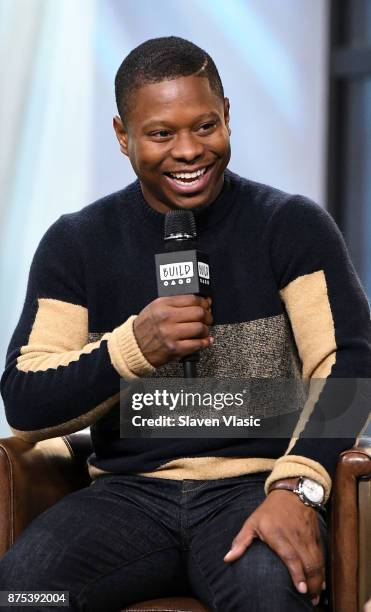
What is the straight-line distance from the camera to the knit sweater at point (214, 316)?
74.0 inches

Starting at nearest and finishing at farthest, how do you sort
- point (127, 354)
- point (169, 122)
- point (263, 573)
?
point (263, 573), point (127, 354), point (169, 122)

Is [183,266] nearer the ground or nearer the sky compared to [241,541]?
nearer the sky

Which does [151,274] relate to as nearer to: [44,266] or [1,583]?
[44,266]

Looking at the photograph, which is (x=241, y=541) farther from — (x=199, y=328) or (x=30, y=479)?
(x=30, y=479)

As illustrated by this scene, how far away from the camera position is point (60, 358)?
6.36 feet

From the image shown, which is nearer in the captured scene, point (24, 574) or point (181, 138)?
point (24, 574)

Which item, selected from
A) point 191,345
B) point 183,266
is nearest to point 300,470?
point 191,345

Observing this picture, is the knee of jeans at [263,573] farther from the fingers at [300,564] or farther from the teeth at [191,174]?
the teeth at [191,174]

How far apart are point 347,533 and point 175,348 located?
1.33 feet

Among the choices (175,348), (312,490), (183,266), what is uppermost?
(183,266)

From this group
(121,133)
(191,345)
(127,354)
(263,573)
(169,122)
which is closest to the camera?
(263,573)

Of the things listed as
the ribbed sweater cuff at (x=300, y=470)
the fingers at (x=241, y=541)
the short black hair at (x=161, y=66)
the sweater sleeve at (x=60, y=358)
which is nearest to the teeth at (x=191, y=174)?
the short black hair at (x=161, y=66)

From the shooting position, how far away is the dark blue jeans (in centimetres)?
163

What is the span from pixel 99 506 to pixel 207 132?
0.68 metres
